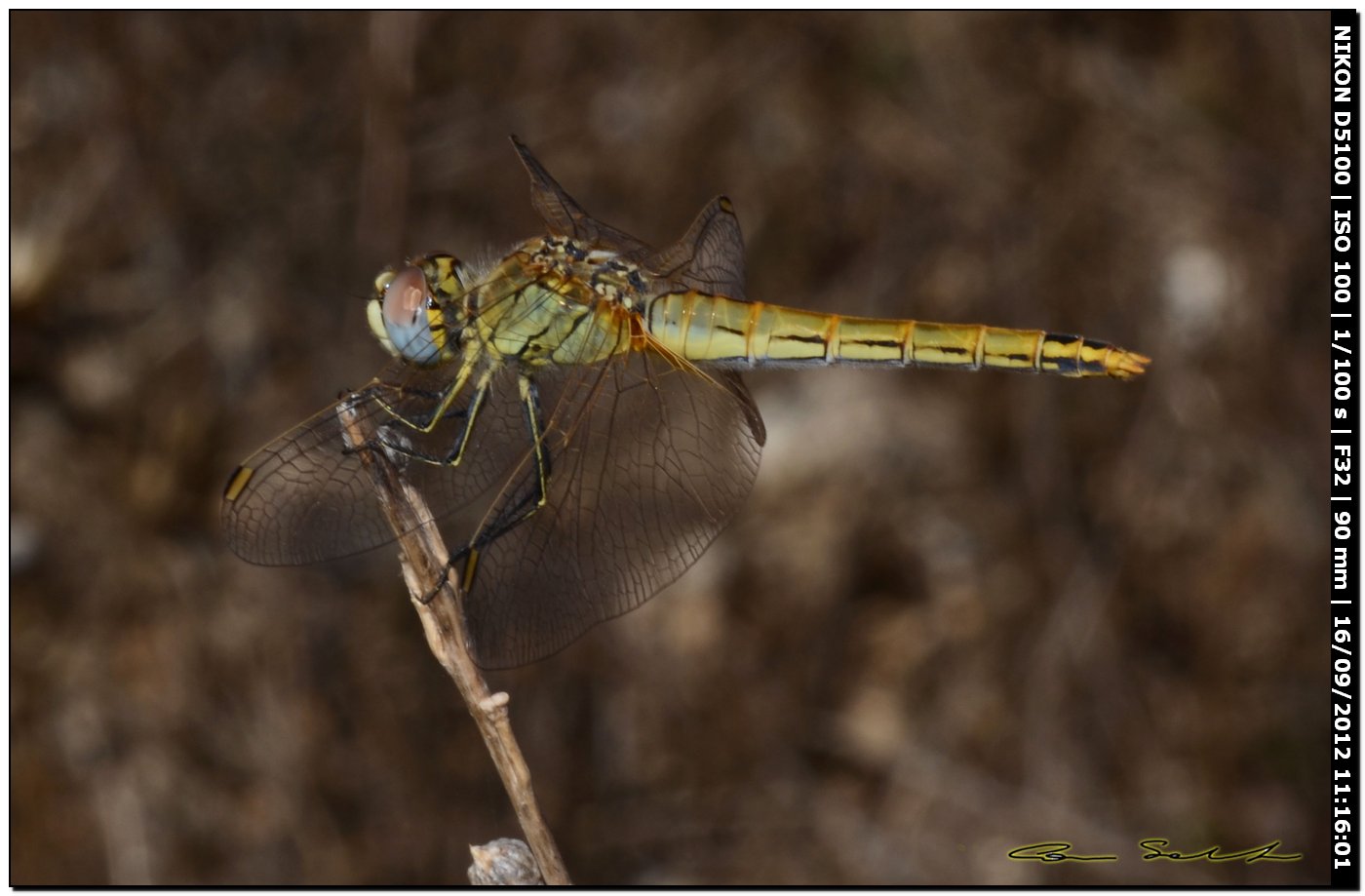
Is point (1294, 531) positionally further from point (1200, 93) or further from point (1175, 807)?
point (1200, 93)

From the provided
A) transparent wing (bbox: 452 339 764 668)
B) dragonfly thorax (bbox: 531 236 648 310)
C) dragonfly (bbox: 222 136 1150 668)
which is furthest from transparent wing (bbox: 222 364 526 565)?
dragonfly thorax (bbox: 531 236 648 310)

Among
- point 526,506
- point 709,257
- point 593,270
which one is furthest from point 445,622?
point 709,257

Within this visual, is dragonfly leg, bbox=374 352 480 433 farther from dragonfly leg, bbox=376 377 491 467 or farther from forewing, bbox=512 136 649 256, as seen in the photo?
forewing, bbox=512 136 649 256

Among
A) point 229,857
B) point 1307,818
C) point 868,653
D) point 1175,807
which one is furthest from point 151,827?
point 1307,818

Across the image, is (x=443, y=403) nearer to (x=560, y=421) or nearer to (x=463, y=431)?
(x=463, y=431)

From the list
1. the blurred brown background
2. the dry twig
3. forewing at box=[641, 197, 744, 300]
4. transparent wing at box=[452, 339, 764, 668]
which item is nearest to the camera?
the dry twig

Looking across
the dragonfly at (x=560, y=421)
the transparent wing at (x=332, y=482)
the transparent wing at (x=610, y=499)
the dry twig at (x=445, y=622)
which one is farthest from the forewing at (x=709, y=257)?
the dry twig at (x=445, y=622)
